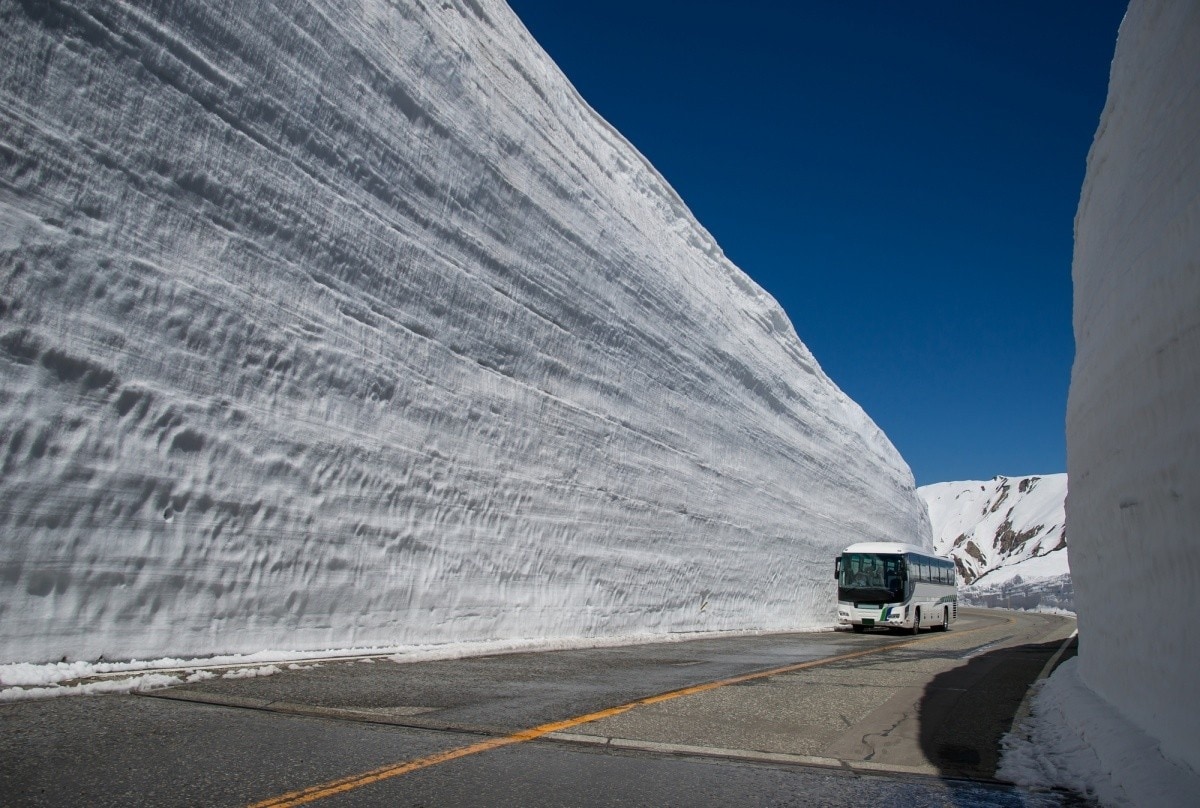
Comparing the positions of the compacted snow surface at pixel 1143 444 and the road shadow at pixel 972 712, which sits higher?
the compacted snow surface at pixel 1143 444

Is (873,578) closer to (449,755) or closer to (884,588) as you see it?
(884,588)

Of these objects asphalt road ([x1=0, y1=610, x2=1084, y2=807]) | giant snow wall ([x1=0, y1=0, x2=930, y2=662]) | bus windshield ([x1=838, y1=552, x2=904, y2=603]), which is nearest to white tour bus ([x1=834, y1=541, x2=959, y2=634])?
bus windshield ([x1=838, y1=552, x2=904, y2=603])

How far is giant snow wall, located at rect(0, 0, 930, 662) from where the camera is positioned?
703cm

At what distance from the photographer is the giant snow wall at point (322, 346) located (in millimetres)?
7027

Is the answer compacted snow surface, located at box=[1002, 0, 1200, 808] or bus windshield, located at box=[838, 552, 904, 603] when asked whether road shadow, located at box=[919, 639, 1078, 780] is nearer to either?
compacted snow surface, located at box=[1002, 0, 1200, 808]

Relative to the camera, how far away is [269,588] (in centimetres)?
870

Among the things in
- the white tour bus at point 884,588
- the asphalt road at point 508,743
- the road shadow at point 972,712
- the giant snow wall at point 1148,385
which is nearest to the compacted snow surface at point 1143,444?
the giant snow wall at point 1148,385

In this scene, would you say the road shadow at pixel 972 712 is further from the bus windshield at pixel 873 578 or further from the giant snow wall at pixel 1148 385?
the bus windshield at pixel 873 578

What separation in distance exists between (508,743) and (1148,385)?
13.7ft

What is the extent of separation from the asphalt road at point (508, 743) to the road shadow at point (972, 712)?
3 cm

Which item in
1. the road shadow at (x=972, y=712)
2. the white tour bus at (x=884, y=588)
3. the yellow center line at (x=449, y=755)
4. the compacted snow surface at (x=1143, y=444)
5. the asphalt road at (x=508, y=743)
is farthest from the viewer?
the white tour bus at (x=884, y=588)

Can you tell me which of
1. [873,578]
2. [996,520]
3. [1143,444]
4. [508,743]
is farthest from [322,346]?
[996,520]

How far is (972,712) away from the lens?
6848mm

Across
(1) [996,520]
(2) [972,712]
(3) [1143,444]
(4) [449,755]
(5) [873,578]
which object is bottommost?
(4) [449,755]
